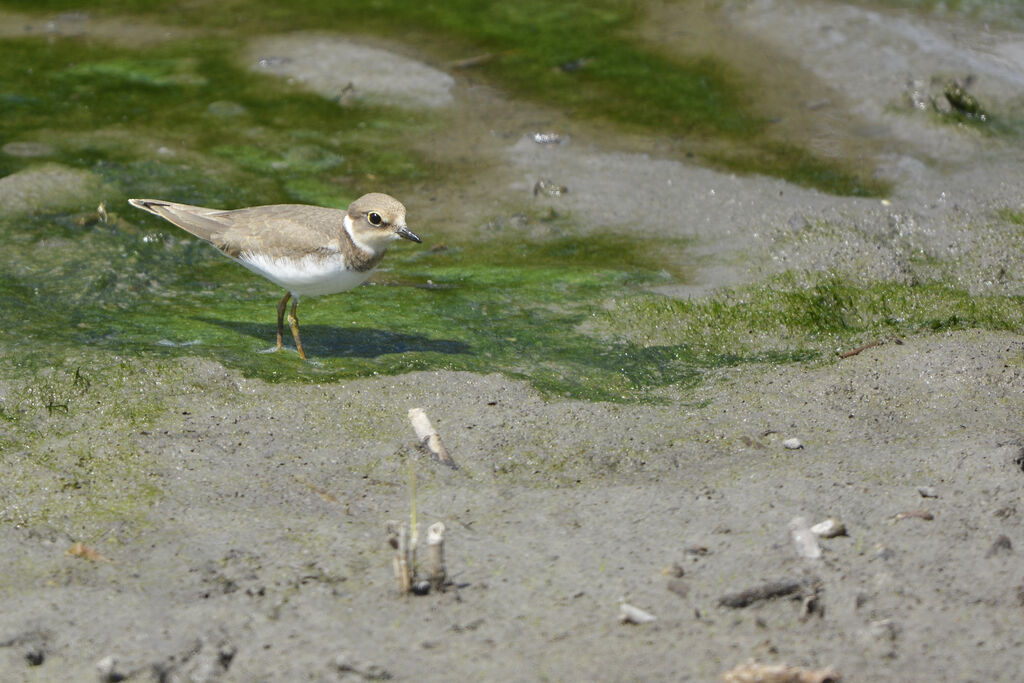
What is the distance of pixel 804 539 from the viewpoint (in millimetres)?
3727

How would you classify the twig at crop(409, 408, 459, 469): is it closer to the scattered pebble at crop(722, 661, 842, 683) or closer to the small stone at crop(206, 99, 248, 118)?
the scattered pebble at crop(722, 661, 842, 683)

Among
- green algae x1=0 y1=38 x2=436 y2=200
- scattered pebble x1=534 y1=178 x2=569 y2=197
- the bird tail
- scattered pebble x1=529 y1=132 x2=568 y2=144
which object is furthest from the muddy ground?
green algae x1=0 y1=38 x2=436 y2=200

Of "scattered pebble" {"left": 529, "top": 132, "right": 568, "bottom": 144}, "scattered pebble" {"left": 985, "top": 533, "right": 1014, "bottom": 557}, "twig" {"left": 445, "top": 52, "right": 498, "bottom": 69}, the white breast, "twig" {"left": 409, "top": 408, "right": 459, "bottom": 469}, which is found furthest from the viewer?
"twig" {"left": 445, "top": 52, "right": 498, "bottom": 69}

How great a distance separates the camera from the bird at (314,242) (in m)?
5.25

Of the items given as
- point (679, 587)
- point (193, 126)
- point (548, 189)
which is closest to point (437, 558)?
point (679, 587)

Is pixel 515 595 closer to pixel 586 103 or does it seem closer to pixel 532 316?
pixel 532 316

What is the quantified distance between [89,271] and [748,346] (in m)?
3.71

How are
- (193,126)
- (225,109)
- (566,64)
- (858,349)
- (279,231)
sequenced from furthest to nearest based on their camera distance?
(566,64), (225,109), (193,126), (858,349), (279,231)

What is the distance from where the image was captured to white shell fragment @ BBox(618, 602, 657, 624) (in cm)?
339

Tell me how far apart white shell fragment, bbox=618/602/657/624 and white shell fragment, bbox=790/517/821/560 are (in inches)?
24.6

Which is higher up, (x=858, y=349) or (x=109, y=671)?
(x=858, y=349)

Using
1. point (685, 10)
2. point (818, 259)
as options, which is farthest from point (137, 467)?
point (685, 10)

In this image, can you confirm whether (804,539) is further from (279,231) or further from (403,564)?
(279,231)

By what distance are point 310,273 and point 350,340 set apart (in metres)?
0.57
